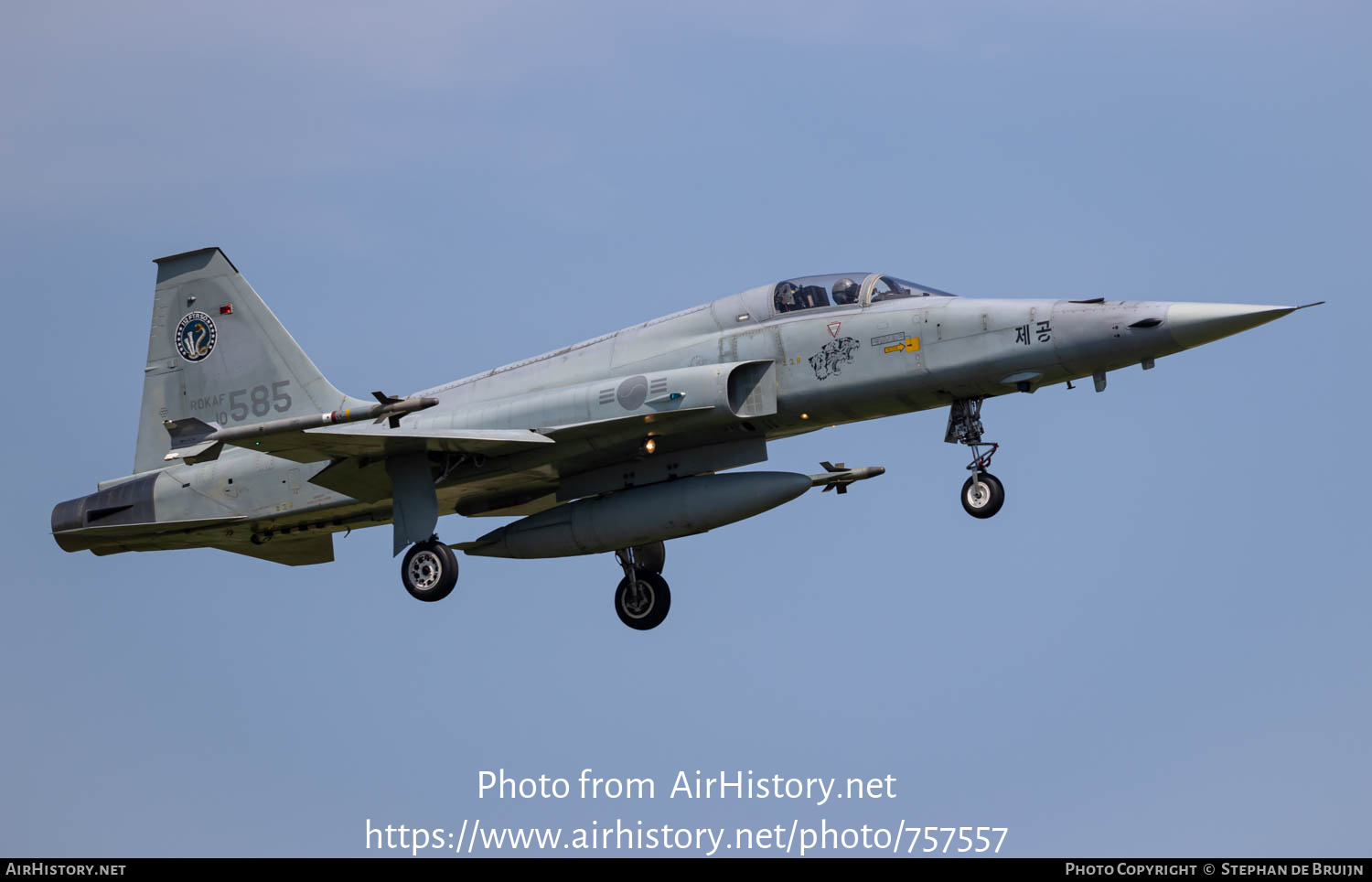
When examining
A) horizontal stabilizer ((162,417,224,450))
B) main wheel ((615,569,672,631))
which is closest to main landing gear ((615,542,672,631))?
main wheel ((615,569,672,631))

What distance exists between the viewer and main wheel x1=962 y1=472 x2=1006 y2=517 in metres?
23.3

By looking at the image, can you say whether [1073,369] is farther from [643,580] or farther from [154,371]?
[154,371]

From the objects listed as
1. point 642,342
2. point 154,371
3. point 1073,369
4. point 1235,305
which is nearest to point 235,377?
point 154,371

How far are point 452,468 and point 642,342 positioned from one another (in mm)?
3145

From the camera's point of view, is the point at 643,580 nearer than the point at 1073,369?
No

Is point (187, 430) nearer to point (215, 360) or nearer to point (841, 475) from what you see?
point (215, 360)

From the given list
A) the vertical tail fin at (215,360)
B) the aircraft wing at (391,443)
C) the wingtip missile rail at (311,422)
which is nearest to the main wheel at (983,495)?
the aircraft wing at (391,443)

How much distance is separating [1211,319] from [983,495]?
349 centimetres

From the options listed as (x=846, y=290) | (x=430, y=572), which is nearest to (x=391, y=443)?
(x=430, y=572)

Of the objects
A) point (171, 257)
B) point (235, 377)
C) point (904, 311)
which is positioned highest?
point (171, 257)

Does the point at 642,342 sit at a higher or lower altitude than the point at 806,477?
higher

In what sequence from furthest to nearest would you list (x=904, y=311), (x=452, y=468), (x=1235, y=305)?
1. (x=452, y=468)
2. (x=904, y=311)
3. (x=1235, y=305)

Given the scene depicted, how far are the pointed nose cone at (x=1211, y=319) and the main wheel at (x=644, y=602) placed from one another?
8807mm

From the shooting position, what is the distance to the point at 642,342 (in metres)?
25.5
